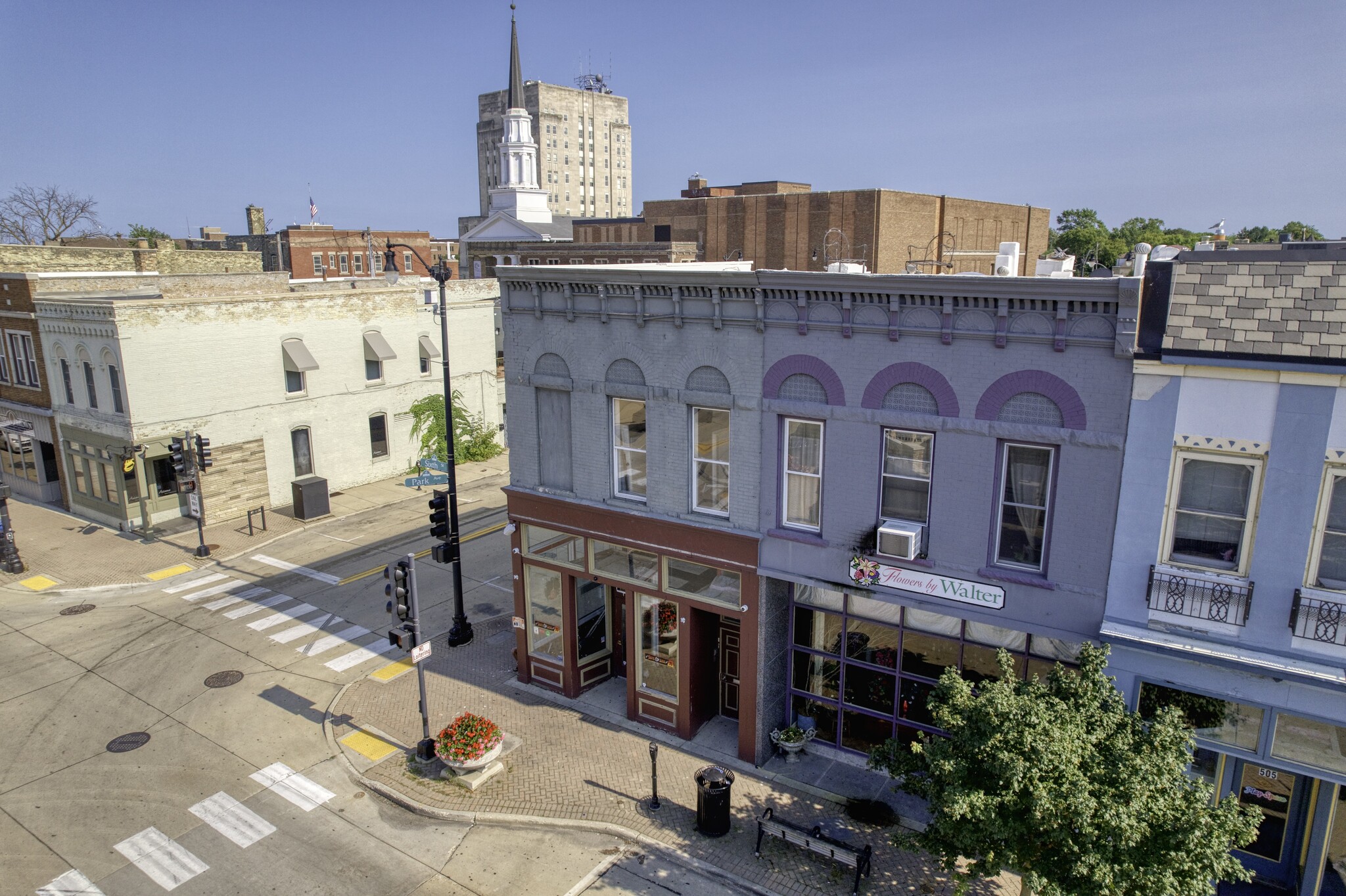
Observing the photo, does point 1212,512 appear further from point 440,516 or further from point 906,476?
point 440,516

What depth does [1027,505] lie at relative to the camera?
12703mm

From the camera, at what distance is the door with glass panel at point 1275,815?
457 inches

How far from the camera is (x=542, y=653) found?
722 inches

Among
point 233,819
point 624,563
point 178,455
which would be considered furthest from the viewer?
point 178,455

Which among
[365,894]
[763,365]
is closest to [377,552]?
[365,894]

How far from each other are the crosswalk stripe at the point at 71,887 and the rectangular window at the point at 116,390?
1840 cm

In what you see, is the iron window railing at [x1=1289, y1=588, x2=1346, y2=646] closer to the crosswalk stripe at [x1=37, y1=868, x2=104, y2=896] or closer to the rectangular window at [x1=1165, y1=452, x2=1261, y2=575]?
the rectangular window at [x1=1165, y1=452, x2=1261, y2=575]

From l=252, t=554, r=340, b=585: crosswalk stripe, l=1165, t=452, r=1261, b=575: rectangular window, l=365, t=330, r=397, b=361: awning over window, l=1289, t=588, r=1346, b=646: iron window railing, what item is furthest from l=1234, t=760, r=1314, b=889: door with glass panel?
l=365, t=330, r=397, b=361: awning over window

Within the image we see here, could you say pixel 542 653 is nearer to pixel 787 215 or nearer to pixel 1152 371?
pixel 1152 371

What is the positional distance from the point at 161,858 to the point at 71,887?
1179 mm

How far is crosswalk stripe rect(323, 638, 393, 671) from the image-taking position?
19.7 m

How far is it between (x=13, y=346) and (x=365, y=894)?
30379 mm

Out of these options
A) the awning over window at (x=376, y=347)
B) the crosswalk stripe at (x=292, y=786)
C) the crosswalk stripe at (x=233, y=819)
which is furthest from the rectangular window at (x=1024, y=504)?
the awning over window at (x=376, y=347)

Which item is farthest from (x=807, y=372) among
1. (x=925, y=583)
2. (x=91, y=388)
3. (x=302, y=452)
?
(x=91, y=388)
